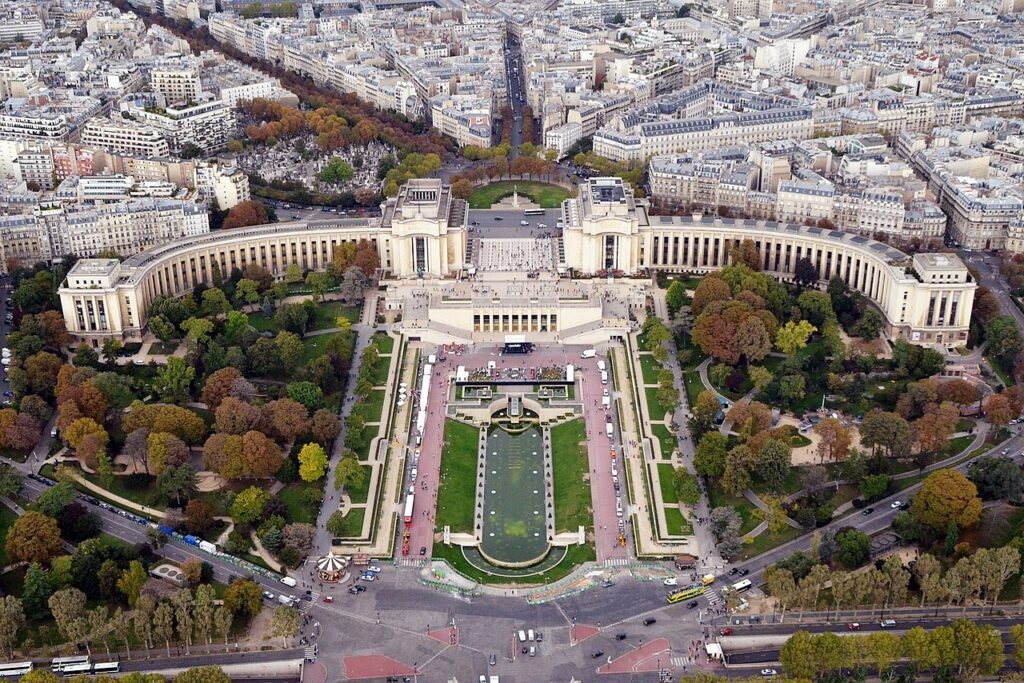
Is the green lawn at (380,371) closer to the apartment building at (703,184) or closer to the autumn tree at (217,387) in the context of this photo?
the autumn tree at (217,387)

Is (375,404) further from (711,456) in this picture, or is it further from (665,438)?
(711,456)

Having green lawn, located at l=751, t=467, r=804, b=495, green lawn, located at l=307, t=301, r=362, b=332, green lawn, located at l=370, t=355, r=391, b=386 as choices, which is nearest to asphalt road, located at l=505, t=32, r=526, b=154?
green lawn, located at l=307, t=301, r=362, b=332

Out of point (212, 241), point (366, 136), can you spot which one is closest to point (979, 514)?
point (212, 241)

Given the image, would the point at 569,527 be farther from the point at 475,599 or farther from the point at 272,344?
the point at 272,344

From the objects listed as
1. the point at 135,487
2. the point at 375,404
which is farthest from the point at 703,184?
the point at 135,487

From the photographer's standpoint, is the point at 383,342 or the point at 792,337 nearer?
the point at 792,337

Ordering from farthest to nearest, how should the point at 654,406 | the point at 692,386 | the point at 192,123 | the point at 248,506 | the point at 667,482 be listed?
the point at 192,123, the point at 692,386, the point at 654,406, the point at 667,482, the point at 248,506

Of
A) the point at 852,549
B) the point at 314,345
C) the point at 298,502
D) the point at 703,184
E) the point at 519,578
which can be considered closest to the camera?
the point at 852,549
